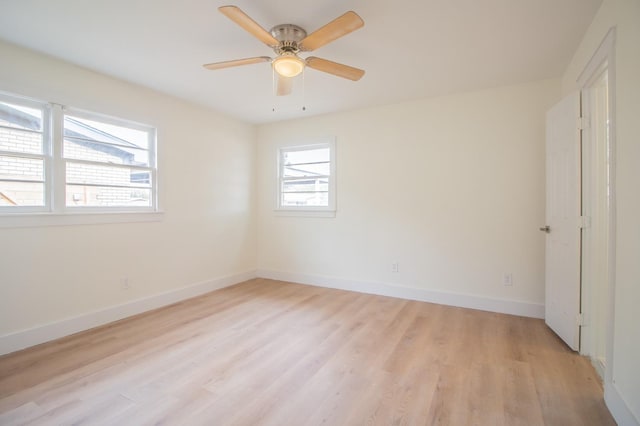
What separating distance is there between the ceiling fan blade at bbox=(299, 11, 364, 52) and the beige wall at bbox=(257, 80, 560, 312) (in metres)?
2.11

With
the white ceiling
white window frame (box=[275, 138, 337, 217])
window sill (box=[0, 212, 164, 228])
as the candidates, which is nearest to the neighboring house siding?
window sill (box=[0, 212, 164, 228])

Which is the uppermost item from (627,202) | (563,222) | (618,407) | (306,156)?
(306,156)

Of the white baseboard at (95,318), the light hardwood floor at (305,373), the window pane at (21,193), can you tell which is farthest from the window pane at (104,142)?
the light hardwood floor at (305,373)

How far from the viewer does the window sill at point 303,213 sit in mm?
A: 4359

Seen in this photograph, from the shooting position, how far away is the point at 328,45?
2.43m

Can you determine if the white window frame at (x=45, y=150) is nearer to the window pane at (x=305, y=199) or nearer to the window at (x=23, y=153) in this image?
the window at (x=23, y=153)

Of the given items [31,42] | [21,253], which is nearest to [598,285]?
[21,253]

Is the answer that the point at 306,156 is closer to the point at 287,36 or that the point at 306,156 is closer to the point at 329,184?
the point at 329,184

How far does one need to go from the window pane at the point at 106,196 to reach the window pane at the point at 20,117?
0.58 meters

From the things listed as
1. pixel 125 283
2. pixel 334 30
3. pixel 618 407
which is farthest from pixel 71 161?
pixel 618 407

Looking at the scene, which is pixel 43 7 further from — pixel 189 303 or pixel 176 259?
pixel 189 303

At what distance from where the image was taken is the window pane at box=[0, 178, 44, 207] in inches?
94.7

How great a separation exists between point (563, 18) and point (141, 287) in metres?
4.56

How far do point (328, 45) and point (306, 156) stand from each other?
7.46 ft
